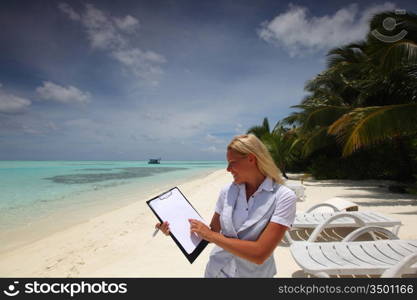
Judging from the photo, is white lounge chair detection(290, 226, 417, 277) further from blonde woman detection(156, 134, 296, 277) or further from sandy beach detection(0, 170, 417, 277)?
blonde woman detection(156, 134, 296, 277)

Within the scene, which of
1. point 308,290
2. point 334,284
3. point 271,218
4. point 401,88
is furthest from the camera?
point 401,88

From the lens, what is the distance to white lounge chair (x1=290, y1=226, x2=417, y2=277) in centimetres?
223

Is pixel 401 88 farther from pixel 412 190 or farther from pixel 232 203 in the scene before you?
pixel 232 203

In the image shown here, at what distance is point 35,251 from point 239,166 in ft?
18.2

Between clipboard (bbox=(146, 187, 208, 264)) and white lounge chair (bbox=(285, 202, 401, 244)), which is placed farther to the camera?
white lounge chair (bbox=(285, 202, 401, 244))

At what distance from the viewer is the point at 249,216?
4.23ft

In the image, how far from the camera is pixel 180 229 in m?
1.41

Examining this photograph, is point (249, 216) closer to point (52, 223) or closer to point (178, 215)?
point (178, 215)

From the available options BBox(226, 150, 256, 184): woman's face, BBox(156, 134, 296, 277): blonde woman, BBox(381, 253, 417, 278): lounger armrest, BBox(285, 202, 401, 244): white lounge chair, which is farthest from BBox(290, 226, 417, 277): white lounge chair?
BBox(226, 150, 256, 184): woman's face

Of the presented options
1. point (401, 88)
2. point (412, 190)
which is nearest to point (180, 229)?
point (412, 190)

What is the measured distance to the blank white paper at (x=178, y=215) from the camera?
1386 millimetres

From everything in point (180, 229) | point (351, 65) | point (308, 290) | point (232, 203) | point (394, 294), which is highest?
point (351, 65)

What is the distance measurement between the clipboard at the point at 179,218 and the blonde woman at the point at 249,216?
2.0 inches

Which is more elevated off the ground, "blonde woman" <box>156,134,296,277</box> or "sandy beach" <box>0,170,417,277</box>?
"blonde woman" <box>156,134,296,277</box>
